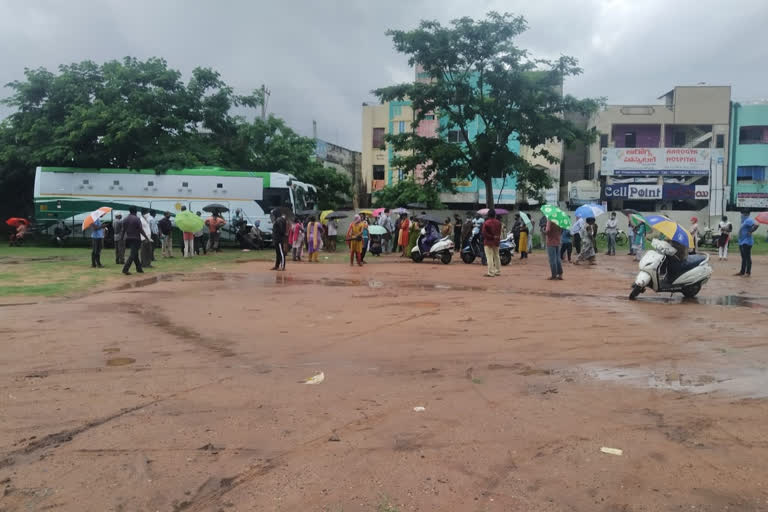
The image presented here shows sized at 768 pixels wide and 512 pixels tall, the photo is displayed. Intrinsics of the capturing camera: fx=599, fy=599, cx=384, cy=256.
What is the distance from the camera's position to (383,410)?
14.6 feet

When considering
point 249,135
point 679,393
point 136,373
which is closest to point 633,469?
point 679,393

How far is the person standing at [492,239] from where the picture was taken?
45.5 ft

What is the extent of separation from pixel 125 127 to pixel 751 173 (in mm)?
36291

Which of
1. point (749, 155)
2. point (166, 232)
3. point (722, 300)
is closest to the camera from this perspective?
point (722, 300)

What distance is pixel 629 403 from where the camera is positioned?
458cm

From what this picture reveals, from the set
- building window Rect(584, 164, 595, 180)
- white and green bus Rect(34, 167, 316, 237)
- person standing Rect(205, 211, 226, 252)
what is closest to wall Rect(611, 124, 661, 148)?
building window Rect(584, 164, 595, 180)

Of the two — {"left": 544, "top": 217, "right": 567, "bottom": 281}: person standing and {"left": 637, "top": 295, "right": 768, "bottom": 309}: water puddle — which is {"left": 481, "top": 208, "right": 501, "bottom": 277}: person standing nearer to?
{"left": 544, "top": 217, "right": 567, "bottom": 281}: person standing

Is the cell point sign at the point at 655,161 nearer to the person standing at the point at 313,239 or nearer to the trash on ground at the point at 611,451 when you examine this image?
the person standing at the point at 313,239

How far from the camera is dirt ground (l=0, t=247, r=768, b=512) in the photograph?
318 centimetres

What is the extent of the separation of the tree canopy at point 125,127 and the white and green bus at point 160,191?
718 mm

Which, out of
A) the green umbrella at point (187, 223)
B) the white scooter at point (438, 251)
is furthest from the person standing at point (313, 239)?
the green umbrella at point (187, 223)

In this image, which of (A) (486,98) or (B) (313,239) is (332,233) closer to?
Result: (B) (313,239)

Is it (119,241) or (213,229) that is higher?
(213,229)

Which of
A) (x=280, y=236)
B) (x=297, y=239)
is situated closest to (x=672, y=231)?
(x=280, y=236)
